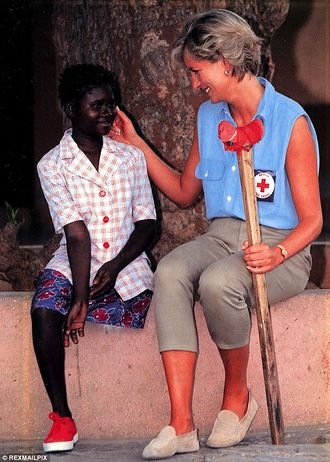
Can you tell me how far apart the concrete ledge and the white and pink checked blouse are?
0.21 meters

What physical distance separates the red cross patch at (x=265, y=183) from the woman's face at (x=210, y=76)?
326mm

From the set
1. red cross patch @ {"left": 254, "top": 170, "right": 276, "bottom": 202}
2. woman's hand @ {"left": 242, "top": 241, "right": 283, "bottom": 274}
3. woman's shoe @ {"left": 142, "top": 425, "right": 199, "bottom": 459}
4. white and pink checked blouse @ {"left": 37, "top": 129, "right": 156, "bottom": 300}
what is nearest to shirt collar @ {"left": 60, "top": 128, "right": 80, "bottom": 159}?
white and pink checked blouse @ {"left": 37, "top": 129, "right": 156, "bottom": 300}

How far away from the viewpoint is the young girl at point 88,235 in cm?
430

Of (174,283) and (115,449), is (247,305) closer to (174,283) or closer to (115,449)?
(174,283)

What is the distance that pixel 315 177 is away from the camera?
168 inches

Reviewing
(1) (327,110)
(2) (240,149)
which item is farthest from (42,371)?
(1) (327,110)

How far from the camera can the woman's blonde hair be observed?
423 cm

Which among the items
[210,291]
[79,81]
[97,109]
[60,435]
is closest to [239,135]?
[210,291]

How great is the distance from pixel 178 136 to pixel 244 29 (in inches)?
39.8

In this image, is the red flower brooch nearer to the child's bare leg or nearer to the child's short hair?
the child's short hair

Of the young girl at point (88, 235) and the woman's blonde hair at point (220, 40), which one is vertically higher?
the woman's blonde hair at point (220, 40)

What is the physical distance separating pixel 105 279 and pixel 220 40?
39.2 inches

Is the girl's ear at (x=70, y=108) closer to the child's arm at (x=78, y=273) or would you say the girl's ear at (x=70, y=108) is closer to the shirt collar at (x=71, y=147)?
the shirt collar at (x=71, y=147)

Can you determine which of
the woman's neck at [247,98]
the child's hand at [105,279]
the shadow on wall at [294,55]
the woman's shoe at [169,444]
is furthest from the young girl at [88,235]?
the shadow on wall at [294,55]
